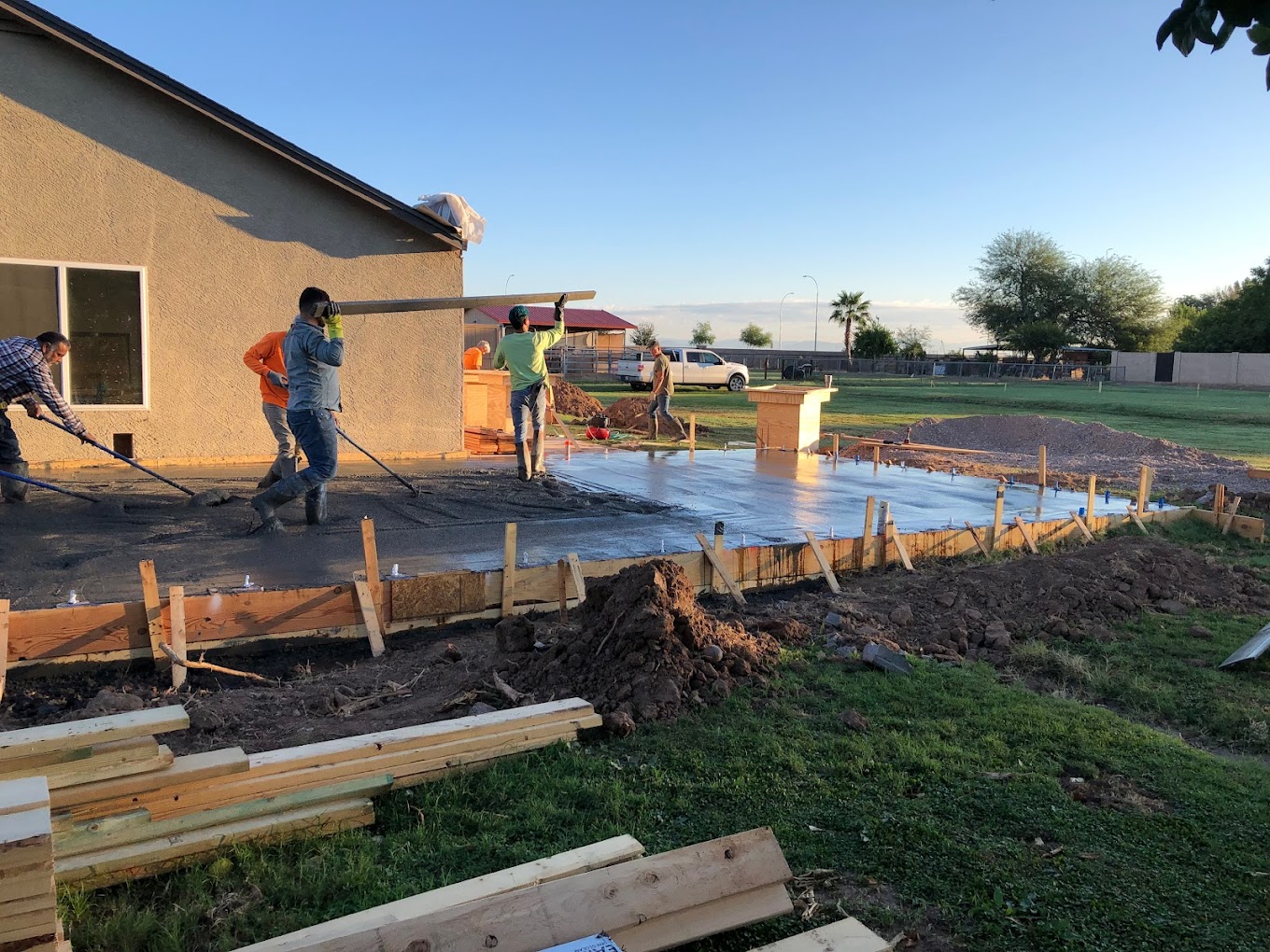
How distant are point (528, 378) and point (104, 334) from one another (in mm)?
4477

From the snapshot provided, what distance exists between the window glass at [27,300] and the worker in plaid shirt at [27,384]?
7.18 feet

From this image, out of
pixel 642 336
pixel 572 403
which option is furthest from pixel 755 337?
pixel 572 403

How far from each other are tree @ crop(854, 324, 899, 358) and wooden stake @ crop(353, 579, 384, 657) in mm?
60109

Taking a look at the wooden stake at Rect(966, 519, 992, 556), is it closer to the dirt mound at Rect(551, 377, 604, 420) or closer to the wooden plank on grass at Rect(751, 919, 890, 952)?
the wooden plank on grass at Rect(751, 919, 890, 952)

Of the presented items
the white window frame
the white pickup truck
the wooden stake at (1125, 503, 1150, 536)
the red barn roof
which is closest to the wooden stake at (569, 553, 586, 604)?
the wooden stake at (1125, 503, 1150, 536)

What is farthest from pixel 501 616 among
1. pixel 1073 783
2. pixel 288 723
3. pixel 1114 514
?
pixel 1114 514

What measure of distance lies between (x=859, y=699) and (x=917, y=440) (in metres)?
14.9

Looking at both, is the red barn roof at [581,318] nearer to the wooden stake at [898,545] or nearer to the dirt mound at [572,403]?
the dirt mound at [572,403]

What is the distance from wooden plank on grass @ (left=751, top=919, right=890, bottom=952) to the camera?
260cm

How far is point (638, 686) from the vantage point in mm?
4320

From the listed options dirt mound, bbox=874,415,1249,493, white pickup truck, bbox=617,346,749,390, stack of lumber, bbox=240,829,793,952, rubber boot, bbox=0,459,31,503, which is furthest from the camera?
white pickup truck, bbox=617,346,749,390

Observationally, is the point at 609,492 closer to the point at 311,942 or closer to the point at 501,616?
the point at 501,616

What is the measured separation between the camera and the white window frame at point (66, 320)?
374 inches

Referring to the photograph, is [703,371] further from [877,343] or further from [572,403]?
[877,343]
